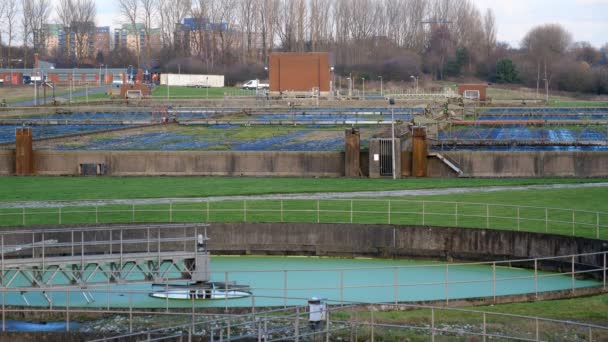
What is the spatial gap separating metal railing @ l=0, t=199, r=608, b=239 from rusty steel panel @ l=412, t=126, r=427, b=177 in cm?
1048

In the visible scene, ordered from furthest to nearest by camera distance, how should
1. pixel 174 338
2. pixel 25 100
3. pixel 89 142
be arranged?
pixel 25 100, pixel 89 142, pixel 174 338

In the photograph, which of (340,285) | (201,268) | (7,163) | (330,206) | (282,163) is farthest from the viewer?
(7,163)

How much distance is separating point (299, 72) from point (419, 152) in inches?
2230

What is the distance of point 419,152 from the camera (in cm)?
5662

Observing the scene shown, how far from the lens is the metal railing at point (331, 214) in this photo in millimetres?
40406

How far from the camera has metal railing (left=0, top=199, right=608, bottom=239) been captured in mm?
40406

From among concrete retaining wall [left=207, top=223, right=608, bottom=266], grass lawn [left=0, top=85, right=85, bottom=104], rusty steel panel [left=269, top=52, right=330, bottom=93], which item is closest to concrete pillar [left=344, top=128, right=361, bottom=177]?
concrete retaining wall [left=207, top=223, right=608, bottom=266]

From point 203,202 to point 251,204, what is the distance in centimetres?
216

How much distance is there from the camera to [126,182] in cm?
5538

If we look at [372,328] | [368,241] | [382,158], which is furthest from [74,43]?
[372,328]

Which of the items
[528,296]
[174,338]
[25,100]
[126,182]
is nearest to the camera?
[174,338]

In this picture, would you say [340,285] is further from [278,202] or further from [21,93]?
[21,93]

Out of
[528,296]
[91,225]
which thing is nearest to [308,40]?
[91,225]

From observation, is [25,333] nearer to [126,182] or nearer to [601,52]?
[126,182]
